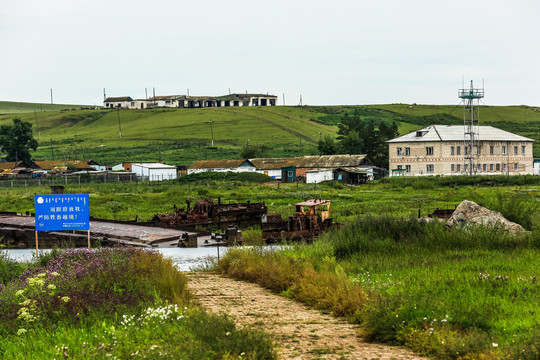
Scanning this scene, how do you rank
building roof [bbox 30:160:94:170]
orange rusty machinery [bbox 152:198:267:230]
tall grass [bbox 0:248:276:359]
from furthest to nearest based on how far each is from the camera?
1. building roof [bbox 30:160:94:170]
2. orange rusty machinery [bbox 152:198:267:230]
3. tall grass [bbox 0:248:276:359]

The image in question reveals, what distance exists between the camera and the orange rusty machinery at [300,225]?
2267 centimetres

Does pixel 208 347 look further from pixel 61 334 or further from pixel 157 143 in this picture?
pixel 157 143

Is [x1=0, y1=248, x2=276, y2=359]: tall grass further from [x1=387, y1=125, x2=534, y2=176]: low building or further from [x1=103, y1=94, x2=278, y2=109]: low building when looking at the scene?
[x1=103, y1=94, x2=278, y2=109]: low building

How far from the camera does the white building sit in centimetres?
7900

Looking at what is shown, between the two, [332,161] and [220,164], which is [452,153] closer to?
[332,161]

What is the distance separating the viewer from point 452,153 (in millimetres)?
76312

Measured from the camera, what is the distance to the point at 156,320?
947 centimetres

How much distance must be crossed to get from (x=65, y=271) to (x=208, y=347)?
610cm

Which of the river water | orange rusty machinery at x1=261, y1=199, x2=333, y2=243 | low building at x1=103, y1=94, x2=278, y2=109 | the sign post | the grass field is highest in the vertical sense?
low building at x1=103, y1=94, x2=278, y2=109

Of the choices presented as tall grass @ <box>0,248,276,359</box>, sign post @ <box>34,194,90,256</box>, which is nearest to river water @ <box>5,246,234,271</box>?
sign post @ <box>34,194,90,256</box>

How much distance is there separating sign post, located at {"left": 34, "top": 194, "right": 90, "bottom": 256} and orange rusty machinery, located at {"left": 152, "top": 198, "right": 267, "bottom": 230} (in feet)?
37.0

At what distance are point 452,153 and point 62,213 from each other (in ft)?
215

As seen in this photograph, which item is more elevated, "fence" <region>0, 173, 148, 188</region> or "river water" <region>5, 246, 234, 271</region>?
"river water" <region>5, 246, 234, 271</region>

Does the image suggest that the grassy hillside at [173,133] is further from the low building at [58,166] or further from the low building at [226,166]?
the low building at [226,166]
